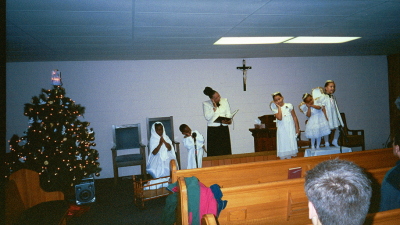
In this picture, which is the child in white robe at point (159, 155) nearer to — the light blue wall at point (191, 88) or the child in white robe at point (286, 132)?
the light blue wall at point (191, 88)

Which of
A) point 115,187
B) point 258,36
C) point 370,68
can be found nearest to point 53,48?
point 115,187

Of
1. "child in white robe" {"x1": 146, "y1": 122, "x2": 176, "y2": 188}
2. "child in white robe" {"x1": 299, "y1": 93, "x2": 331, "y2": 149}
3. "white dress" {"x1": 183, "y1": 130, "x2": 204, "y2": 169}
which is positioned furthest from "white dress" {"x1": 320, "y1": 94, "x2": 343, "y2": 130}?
"child in white robe" {"x1": 146, "y1": 122, "x2": 176, "y2": 188}

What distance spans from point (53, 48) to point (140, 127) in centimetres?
252

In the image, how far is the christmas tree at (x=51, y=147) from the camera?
4.24m

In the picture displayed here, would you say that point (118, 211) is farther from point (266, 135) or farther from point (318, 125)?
point (318, 125)

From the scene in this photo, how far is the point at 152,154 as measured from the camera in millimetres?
4641

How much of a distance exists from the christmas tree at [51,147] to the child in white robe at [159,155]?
1.12 meters

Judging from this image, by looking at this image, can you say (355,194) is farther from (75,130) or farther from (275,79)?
(275,79)

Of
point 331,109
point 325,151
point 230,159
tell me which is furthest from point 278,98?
point 230,159

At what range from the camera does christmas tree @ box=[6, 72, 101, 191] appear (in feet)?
13.9

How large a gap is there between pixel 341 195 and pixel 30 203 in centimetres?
370

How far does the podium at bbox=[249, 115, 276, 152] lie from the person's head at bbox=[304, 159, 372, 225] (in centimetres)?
438

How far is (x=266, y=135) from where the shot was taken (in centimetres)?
547

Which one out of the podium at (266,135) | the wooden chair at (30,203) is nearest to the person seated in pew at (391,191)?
the wooden chair at (30,203)
